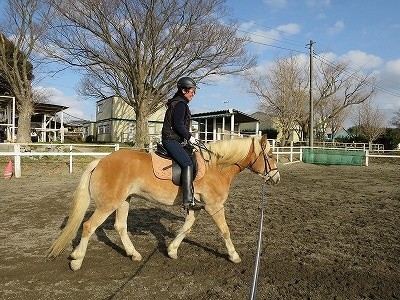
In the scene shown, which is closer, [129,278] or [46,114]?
[129,278]

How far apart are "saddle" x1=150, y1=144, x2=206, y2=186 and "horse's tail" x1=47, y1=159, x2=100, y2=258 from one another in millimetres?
959

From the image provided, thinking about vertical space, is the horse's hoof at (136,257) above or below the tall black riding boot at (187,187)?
below

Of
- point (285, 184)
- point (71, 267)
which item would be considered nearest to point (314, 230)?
point (71, 267)

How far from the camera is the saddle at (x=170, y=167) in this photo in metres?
4.92

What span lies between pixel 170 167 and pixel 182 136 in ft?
1.62

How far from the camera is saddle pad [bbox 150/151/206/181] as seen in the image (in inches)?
194

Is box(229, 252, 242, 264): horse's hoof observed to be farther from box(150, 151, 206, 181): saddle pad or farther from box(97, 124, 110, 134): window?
box(97, 124, 110, 134): window

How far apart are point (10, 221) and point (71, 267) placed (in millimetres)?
3383

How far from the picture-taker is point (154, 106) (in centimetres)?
2733

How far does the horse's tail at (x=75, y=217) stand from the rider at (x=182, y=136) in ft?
4.07

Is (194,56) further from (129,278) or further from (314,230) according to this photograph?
(129,278)

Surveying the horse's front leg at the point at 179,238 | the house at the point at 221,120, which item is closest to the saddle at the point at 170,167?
the horse's front leg at the point at 179,238

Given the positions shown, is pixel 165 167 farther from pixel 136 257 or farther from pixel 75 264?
pixel 75 264

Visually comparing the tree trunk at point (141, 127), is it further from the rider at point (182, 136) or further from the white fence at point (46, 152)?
the rider at point (182, 136)
